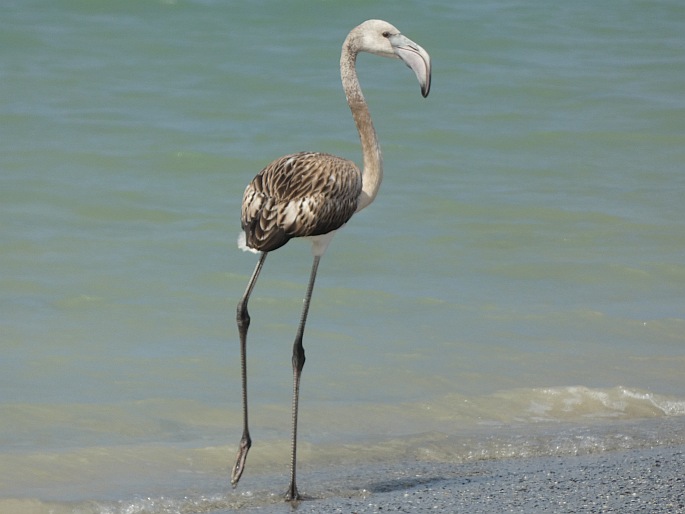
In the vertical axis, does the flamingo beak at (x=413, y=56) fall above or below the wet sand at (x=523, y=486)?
above

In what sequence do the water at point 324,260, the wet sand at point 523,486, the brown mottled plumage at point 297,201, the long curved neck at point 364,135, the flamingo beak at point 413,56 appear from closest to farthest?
1. the wet sand at point 523,486
2. the brown mottled plumage at point 297,201
3. the flamingo beak at point 413,56
4. the long curved neck at point 364,135
5. the water at point 324,260

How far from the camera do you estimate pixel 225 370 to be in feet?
26.8

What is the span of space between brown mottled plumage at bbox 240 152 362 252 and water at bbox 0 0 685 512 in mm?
1217

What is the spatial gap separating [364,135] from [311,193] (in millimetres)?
631

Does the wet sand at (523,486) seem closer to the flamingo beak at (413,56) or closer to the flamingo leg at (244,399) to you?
the flamingo leg at (244,399)

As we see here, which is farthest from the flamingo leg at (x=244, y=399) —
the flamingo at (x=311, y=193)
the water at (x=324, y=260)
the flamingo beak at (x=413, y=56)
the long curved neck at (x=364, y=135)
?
the flamingo beak at (x=413, y=56)

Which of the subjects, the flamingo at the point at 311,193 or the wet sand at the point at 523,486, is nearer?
the wet sand at the point at 523,486

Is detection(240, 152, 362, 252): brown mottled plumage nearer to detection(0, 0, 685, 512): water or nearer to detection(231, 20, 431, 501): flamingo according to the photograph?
detection(231, 20, 431, 501): flamingo

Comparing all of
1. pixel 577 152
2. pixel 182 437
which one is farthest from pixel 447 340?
pixel 577 152

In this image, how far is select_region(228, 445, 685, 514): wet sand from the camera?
5.78m

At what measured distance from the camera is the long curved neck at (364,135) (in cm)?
671

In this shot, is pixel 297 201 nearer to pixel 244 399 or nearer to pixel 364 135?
pixel 364 135

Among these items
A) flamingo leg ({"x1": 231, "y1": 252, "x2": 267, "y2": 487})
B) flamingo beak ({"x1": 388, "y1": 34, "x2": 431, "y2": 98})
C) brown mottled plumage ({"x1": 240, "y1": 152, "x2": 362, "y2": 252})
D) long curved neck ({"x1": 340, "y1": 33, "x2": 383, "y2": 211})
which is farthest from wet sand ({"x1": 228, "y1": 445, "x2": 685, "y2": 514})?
flamingo beak ({"x1": 388, "y1": 34, "x2": 431, "y2": 98})

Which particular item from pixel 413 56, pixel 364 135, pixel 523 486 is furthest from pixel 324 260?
pixel 523 486
